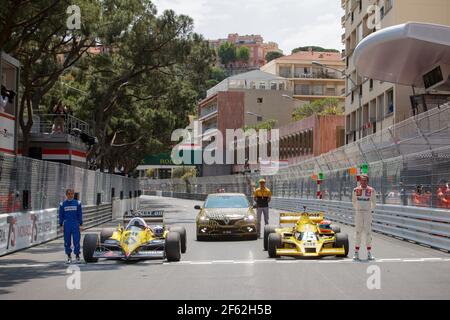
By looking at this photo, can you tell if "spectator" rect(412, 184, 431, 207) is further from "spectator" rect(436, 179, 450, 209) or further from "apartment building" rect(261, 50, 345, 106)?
"apartment building" rect(261, 50, 345, 106)

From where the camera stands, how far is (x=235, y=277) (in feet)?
38.7

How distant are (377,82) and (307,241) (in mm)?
37446

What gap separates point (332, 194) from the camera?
3409cm

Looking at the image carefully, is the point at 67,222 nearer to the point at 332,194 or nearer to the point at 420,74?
the point at 332,194

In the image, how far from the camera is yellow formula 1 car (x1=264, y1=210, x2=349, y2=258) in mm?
14531

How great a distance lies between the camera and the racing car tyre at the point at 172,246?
14.2 m

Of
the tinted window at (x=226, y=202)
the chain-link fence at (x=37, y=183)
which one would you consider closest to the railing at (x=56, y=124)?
the chain-link fence at (x=37, y=183)

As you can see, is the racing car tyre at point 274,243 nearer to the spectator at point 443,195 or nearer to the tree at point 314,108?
the spectator at point 443,195

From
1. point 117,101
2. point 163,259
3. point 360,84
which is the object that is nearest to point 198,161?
point 360,84

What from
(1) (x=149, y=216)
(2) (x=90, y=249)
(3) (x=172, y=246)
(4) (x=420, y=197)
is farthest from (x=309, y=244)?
(4) (x=420, y=197)

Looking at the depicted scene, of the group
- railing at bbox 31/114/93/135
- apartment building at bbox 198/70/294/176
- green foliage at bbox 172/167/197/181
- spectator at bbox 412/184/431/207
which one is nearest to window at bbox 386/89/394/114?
railing at bbox 31/114/93/135

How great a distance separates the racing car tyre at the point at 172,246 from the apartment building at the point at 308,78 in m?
98.1

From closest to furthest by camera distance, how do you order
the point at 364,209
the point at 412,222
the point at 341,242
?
the point at 364,209, the point at 341,242, the point at 412,222

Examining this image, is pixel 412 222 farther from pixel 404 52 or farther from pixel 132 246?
pixel 404 52
